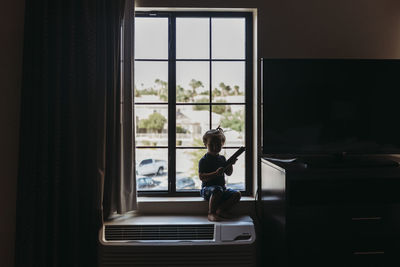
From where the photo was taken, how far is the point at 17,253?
63.8 inches

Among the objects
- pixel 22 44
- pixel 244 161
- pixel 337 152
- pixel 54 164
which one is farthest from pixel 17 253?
pixel 337 152

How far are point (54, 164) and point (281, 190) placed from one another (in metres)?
1.27

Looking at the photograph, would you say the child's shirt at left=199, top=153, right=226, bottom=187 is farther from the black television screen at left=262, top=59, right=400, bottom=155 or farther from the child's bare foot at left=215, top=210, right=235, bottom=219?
the black television screen at left=262, top=59, right=400, bottom=155

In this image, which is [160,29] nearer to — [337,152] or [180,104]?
[180,104]

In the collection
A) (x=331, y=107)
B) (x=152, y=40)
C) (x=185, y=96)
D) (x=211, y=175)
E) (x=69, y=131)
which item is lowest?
(x=211, y=175)

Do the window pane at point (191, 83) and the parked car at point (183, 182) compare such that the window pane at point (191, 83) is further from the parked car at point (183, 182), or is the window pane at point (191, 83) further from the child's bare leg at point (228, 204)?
the child's bare leg at point (228, 204)

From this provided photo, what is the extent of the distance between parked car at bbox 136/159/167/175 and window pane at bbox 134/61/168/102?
1.40 ft

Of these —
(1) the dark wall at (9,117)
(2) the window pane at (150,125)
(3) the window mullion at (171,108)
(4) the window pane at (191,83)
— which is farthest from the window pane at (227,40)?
(1) the dark wall at (9,117)

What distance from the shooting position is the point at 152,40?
6.50ft

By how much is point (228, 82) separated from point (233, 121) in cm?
28

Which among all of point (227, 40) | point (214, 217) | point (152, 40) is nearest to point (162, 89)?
point (152, 40)

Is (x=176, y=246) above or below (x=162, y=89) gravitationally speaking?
below

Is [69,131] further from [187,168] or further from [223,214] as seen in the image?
Answer: [223,214]

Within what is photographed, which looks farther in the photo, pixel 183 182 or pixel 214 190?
pixel 183 182
